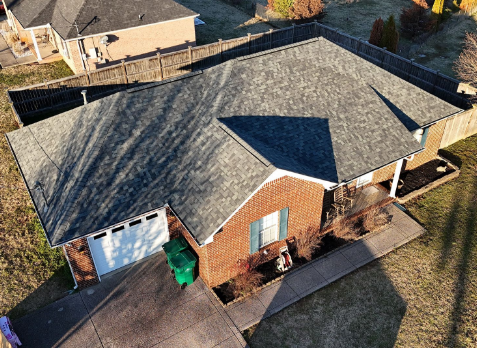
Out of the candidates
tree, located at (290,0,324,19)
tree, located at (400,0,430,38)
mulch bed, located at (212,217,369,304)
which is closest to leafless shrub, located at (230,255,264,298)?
mulch bed, located at (212,217,369,304)

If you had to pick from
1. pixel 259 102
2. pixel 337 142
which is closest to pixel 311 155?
pixel 337 142

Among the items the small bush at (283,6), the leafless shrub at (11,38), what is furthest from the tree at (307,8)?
the leafless shrub at (11,38)

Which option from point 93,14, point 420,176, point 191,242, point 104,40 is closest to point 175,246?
point 191,242

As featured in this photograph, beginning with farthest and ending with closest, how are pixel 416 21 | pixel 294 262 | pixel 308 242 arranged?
pixel 416 21, pixel 308 242, pixel 294 262

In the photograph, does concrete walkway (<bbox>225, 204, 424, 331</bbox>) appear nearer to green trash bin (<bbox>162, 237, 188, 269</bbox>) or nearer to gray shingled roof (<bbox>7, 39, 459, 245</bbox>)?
green trash bin (<bbox>162, 237, 188, 269</bbox>)

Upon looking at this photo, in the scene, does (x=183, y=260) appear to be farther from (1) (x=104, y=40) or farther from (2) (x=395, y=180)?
(1) (x=104, y=40)

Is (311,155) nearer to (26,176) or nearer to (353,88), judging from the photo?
(353,88)

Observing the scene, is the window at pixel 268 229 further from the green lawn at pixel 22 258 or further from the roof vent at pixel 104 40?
the roof vent at pixel 104 40
